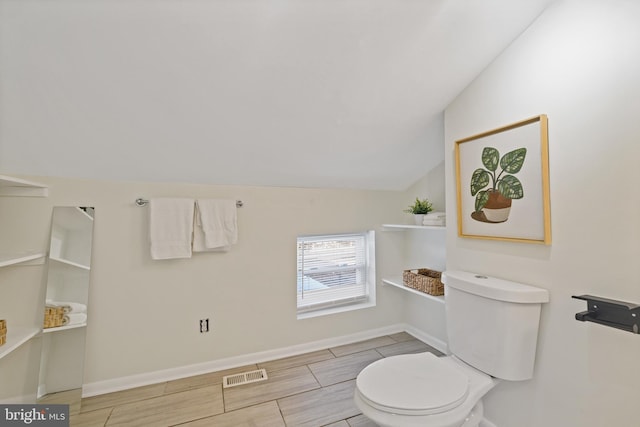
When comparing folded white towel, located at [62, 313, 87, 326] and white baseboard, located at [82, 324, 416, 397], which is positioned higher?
folded white towel, located at [62, 313, 87, 326]

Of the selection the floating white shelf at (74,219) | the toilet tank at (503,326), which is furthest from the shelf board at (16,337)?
the toilet tank at (503,326)

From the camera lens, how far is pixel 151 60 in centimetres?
124

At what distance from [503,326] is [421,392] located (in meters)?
0.50

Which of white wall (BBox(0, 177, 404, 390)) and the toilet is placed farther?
white wall (BBox(0, 177, 404, 390))

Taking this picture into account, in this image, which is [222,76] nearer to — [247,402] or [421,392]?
[421,392]

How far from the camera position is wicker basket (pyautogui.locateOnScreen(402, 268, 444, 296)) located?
2086 mm

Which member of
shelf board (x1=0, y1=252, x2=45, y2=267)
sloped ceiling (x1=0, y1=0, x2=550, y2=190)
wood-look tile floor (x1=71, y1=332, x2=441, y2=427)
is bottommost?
wood-look tile floor (x1=71, y1=332, x2=441, y2=427)

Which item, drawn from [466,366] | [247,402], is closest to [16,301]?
[247,402]

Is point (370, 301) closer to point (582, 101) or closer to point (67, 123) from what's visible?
point (582, 101)

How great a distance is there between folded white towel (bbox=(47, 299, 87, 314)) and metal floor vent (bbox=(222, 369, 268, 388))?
104cm

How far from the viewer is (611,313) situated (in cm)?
105

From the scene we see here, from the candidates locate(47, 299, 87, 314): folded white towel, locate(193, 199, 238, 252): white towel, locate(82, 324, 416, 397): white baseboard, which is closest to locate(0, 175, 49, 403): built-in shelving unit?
locate(47, 299, 87, 314): folded white towel

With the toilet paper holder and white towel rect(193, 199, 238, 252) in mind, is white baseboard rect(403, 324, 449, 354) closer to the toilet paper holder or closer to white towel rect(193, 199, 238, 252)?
the toilet paper holder

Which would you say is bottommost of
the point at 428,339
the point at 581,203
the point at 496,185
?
the point at 428,339
